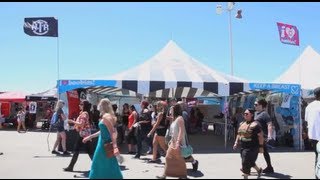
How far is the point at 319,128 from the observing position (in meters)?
6.82

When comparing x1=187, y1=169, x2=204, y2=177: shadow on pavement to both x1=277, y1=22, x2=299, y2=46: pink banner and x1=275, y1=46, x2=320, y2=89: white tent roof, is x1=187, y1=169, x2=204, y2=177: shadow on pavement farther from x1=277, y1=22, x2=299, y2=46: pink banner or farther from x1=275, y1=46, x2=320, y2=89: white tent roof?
x1=275, y1=46, x2=320, y2=89: white tent roof

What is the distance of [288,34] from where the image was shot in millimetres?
14992

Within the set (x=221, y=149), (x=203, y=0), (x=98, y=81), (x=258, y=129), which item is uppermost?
(x=203, y=0)

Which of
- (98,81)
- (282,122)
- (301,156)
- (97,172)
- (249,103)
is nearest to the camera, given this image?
(97,172)

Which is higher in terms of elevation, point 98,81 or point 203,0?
point 203,0

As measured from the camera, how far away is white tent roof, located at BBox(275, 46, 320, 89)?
18.8 meters

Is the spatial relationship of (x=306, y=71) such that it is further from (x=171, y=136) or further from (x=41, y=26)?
(x=171, y=136)

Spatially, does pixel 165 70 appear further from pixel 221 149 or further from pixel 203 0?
pixel 203 0

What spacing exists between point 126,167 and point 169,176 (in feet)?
6.21

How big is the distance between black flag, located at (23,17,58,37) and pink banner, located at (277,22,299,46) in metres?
7.59

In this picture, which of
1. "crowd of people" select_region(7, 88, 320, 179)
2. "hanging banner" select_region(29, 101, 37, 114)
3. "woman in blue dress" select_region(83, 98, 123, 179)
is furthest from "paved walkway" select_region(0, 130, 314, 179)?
"hanging banner" select_region(29, 101, 37, 114)

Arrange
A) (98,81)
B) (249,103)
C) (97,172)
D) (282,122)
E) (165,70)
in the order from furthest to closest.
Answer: (249,103), (282,122), (165,70), (98,81), (97,172)

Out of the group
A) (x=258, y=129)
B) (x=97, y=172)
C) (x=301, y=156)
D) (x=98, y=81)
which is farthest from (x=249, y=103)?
(x=97, y=172)

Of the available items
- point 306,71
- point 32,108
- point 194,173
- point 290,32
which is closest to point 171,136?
point 194,173
